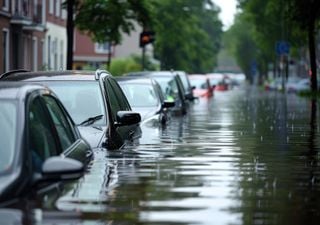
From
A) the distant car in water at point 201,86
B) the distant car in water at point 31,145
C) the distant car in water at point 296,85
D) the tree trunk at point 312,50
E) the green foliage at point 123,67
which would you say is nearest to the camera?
the distant car in water at point 31,145

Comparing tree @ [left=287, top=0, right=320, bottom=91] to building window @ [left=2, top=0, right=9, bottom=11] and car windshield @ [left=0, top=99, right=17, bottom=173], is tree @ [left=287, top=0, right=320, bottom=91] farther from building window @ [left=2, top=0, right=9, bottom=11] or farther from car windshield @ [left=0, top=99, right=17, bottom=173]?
car windshield @ [left=0, top=99, right=17, bottom=173]

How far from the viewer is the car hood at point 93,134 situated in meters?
9.48

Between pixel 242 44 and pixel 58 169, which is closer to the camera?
pixel 58 169

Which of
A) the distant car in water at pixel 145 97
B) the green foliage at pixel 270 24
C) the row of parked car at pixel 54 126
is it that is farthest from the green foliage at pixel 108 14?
the green foliage at pixel 270 24

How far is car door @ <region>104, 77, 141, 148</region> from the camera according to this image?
1064 centimetres

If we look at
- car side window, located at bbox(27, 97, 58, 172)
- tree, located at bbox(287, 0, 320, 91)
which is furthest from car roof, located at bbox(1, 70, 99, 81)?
tree, located at bbox(287, 0, 320, 91)

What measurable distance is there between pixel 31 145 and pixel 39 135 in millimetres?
326

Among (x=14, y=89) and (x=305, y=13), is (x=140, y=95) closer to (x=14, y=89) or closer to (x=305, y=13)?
(x=14, y=89)

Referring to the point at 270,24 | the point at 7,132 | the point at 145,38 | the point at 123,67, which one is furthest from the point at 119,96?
the point at 270,24

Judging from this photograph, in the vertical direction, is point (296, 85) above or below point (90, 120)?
below

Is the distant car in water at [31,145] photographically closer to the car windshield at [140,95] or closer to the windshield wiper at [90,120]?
the windshield wiper at [90,120]

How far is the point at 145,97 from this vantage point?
1694 centimetres

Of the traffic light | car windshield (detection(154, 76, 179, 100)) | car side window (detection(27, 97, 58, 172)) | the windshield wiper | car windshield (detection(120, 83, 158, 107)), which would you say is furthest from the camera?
the traffic light

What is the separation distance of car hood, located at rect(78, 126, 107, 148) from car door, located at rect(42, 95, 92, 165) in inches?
82.0
